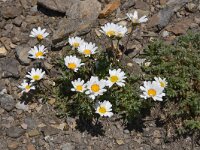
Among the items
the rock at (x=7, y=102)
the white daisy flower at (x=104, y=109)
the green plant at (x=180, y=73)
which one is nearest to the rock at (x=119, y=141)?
the white daisy flower at (x=104, y=109)

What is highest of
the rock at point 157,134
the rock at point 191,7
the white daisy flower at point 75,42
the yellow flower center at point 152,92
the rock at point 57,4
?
the rock at point 57,4

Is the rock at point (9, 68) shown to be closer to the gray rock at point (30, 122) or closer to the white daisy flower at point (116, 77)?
the gray rock at point (30, 122)

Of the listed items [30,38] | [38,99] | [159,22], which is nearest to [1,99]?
[38,99]

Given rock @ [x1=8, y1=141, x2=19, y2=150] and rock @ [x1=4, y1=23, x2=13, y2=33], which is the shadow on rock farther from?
rock @ [x1=4, y1=23, x2=13, y2=33]

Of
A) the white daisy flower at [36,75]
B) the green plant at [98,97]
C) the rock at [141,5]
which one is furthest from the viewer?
the rock at [141,5]

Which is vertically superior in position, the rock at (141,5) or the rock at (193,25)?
the rock at (141,5)

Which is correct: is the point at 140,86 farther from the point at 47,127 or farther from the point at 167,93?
the point at 47,127
